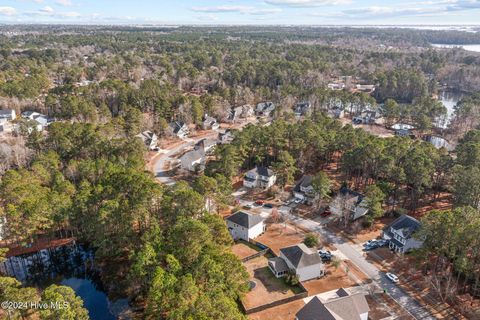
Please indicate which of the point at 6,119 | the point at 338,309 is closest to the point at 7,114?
the point at 6,119

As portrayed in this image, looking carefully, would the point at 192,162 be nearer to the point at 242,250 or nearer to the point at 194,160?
the point at 194,160

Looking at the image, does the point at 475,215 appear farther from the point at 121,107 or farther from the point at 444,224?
the point at 121,107

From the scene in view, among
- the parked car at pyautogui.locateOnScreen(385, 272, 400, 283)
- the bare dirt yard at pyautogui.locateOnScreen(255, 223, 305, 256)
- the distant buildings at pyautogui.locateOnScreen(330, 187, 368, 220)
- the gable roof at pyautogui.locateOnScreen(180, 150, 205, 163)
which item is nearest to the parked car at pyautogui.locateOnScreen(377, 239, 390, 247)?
the distant buildings at pyautogui.locateOnScreen(330, 187, 368, 220)

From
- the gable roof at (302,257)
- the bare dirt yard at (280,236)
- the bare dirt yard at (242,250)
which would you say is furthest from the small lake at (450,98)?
the gable roof at (302,257)

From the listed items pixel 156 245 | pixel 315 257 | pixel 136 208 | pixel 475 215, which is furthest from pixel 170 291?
pixel 475 215

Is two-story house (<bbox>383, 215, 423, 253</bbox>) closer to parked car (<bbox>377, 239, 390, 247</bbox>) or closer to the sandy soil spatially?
parked car (<bbox>377, 239, 390, 247</bbox>)

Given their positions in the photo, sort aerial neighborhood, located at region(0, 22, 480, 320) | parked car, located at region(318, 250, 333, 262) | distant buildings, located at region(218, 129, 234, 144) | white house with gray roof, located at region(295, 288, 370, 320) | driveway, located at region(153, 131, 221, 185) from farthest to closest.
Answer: distant buildings, located at region(218, 129, 234, 144), driveway, located at region(153, 131, 221, 185), parked car, located at region(318, 250, 333, 262), aerial neighborhood, located at region(0, 22, 480, 320), white house with gray roof, located at region(295, 288, 370, 320)

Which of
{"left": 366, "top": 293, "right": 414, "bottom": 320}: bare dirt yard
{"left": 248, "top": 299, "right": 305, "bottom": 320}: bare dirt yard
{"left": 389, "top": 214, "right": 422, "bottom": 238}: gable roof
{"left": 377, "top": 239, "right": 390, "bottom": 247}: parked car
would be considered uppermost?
{"left": 389, "top": 214, "right": 422, "bottom": 238}: gable roof
